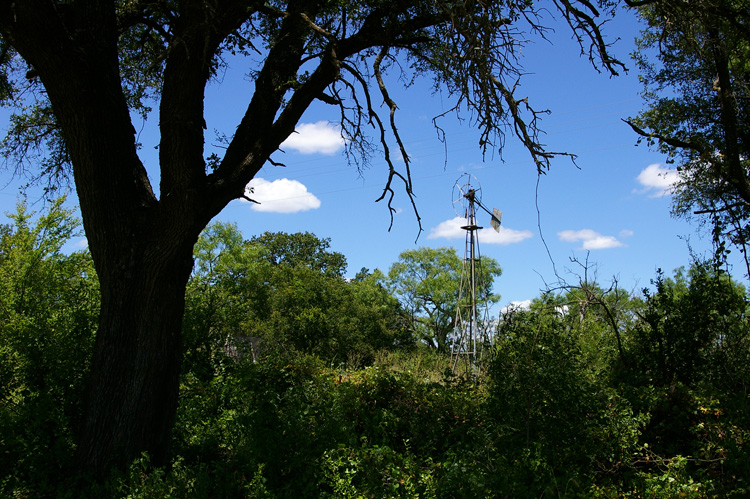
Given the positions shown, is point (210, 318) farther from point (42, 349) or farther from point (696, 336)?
point (696, 336)

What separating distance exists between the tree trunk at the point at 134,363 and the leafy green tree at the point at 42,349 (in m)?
0.51

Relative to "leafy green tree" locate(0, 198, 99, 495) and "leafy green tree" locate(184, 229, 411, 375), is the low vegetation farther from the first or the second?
"leafy green tree" locate(184, 229, 411, 375)

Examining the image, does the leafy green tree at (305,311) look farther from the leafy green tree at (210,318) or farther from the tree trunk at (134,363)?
the tree trunk at (134,363)

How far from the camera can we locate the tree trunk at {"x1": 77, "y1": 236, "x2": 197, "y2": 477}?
466 centimetres

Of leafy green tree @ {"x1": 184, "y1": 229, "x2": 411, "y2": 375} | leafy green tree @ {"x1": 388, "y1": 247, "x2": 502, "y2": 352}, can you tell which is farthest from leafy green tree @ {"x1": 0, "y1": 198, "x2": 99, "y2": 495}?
leafy green tree @ {"x1": 388, "y1": 247, "x2": 502, "y2": 352}

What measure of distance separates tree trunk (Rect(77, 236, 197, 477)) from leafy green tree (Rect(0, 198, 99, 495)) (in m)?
0.51

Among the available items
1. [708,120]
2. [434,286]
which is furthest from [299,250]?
[708,120]

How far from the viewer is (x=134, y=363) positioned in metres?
4.75

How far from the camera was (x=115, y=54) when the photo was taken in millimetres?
5242

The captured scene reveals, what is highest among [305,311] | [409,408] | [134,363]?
[305,311]

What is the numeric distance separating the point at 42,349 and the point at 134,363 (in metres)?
1.55

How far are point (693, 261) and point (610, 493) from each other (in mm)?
3973

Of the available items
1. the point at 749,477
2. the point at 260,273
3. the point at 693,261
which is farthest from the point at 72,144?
the point at 260,273

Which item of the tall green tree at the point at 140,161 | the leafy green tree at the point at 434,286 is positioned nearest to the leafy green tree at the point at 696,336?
the tall green tree at the point at 140,161
